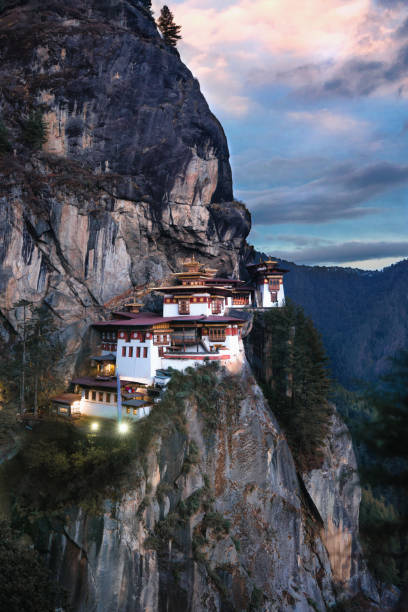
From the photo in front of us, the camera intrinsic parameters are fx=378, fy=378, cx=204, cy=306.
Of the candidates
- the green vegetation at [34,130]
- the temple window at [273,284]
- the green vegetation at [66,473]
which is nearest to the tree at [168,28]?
the green vegetation at [34,130]

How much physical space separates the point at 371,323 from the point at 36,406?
147192 millimetres

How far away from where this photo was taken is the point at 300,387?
3709 centimetres

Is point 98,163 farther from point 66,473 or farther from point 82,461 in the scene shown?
point 66,473

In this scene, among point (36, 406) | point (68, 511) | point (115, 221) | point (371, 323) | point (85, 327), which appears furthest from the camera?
point (371, 323)

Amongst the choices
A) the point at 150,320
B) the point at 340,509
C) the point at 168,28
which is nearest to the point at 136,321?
the point at 150,320

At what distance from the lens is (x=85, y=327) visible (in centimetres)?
3647

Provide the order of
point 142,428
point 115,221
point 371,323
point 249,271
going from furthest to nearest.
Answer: point 371,323
point 249,271
point 115,221
point 142,428

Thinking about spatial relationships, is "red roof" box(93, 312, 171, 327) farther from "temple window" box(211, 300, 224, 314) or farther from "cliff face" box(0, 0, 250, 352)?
"temple window" box(211, 300, 224, 314)

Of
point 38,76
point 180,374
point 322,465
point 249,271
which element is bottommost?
point 322,465

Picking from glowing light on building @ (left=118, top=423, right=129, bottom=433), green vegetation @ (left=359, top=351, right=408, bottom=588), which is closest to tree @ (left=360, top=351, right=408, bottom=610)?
green vegetation @ (left=359, top=351, right=408, bottom=588)

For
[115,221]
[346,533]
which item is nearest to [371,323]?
[346,533]

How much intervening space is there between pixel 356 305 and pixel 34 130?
6307 inches

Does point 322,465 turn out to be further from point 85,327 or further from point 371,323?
point 371,323

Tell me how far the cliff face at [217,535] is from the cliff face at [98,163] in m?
16.5
